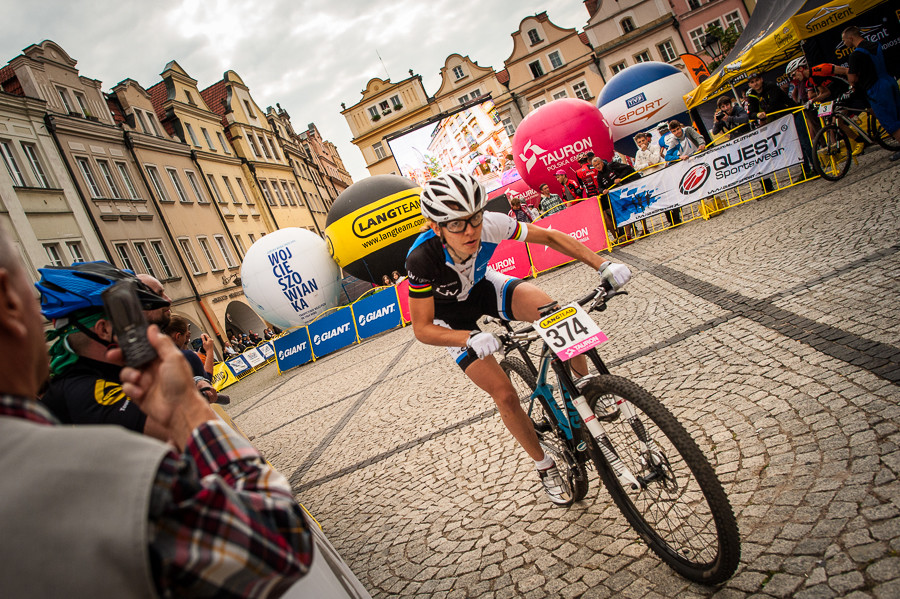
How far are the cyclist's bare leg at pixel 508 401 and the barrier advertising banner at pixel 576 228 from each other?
8378mm

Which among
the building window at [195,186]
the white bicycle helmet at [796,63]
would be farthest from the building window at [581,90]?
the white bicycle helmet at [796,63]

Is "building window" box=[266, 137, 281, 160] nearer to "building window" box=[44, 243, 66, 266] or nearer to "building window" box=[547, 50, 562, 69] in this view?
"building window" box=[44, 243, 66, 266]

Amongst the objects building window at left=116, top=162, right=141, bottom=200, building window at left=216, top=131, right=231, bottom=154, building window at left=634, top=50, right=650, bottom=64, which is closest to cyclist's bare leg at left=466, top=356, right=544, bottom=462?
building window at left=116, top=162, right=141, bottom=200

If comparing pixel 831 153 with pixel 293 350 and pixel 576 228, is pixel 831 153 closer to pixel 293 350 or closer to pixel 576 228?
pixel 576 228

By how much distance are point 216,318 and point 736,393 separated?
26994mm

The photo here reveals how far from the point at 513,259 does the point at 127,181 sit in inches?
844

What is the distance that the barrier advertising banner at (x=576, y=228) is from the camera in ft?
37.1

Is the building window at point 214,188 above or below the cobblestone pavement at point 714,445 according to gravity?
above

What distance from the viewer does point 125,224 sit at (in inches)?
922

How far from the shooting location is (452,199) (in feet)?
9.92

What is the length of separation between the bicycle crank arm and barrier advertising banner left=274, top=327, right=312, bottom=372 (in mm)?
12803

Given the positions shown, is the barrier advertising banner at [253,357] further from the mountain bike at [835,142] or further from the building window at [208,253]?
the mountain bike at [835,142]

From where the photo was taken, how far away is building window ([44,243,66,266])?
19.3m

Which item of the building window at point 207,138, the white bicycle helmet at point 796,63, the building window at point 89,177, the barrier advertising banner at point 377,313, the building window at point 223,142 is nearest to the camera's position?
the white bicycle helmet at point 796,63
